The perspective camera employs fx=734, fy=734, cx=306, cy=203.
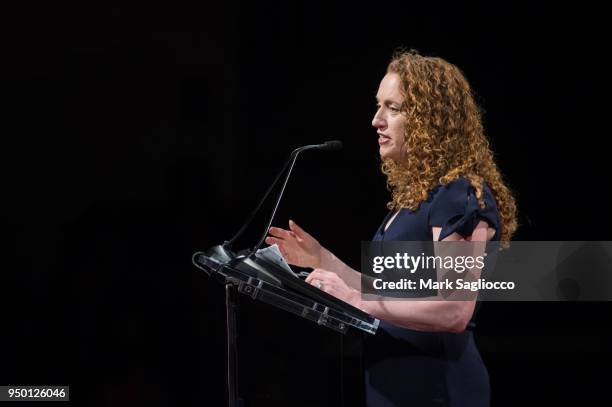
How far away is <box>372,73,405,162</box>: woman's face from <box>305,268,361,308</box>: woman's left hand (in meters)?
0.42

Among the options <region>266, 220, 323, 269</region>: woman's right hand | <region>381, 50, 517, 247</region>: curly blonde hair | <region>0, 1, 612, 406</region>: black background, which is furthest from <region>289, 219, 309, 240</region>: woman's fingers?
<region>0, 1, 612, 406</region>: black background

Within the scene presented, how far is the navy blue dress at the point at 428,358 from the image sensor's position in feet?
5.55

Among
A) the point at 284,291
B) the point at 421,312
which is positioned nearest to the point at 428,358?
the point at 421,312

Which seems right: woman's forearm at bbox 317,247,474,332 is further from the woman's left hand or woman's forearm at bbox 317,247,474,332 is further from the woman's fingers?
the woman's fingers

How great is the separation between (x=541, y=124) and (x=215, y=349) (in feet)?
5.04

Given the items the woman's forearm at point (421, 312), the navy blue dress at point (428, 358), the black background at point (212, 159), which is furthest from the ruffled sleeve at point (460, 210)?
the black background at point (212, 159)

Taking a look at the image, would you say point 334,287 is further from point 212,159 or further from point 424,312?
point 212,159

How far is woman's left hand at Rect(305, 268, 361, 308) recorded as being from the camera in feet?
5.31

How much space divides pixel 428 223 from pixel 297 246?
15.2 inches

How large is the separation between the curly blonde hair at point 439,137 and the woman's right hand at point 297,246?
25 centimetres

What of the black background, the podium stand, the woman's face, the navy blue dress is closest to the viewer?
the podium stand

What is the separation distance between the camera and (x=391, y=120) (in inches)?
74.0

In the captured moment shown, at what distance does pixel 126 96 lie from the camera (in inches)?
116

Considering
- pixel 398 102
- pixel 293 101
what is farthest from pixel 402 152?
pixel 293 101
